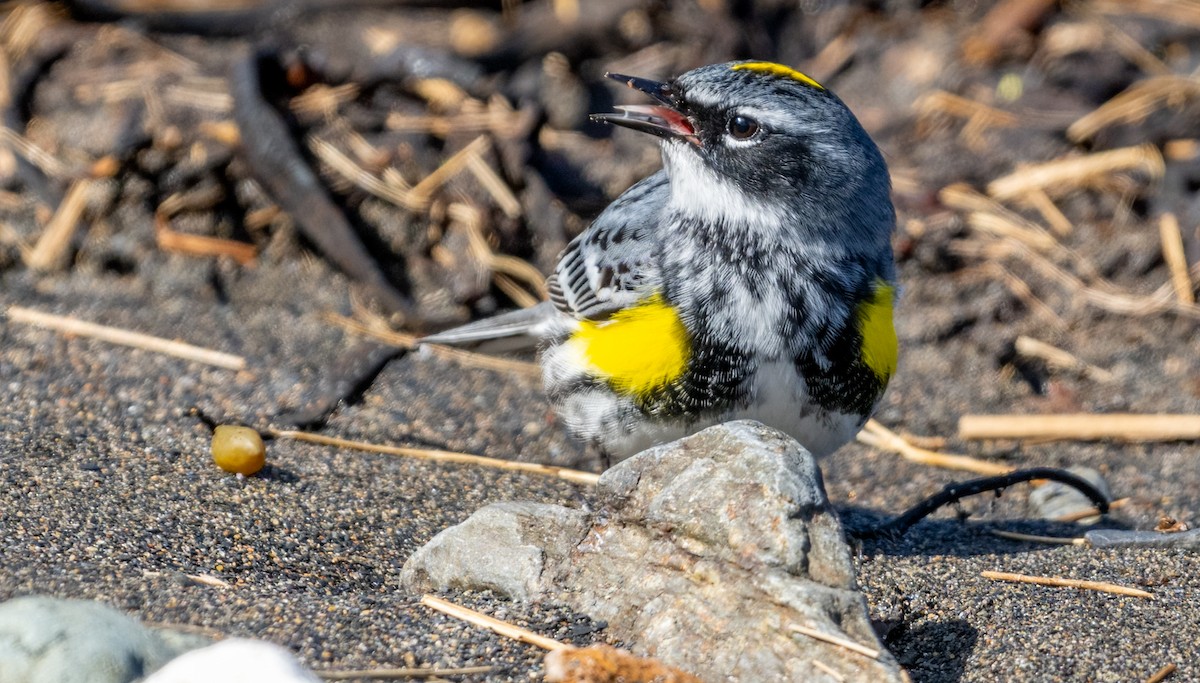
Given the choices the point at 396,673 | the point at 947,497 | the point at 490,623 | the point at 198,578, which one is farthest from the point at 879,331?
the point at 198,578

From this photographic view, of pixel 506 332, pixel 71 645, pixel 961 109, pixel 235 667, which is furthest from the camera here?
pixel 961 109

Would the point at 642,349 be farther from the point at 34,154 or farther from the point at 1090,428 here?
the point at 34,154

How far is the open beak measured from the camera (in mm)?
4340

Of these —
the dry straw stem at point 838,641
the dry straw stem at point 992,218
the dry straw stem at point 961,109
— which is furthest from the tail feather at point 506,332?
the dry straw stem at point 961,109

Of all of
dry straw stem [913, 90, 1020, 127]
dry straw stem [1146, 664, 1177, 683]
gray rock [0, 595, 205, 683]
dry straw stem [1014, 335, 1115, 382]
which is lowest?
dry straw stem [1014, 335, 1115, 382]

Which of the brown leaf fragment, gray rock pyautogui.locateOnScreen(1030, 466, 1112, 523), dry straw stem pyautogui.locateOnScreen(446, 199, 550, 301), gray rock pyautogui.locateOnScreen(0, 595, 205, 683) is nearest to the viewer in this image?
gray rock pyautogui.locateOnScreen(0, 595, 205, 683)

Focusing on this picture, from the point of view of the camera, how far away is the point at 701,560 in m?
3.22

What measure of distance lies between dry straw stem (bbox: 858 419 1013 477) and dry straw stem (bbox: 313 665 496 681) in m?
2.72

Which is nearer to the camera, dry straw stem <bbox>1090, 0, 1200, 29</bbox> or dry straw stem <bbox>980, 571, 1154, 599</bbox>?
dry straw stem <bbox>980, 571, 1154, 599</bbox>

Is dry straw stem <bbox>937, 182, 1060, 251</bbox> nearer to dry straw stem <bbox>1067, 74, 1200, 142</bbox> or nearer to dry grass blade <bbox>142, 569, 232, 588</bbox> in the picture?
dry straw stem <bbox>1067, 74, 1200, 142</bbox>

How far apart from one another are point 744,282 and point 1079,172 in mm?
3730

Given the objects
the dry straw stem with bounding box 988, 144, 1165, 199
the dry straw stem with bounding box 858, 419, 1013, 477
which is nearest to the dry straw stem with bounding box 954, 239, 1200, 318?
the dry straw stem with bounding box 988, 144, 1165, 199

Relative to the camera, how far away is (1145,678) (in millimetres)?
3225

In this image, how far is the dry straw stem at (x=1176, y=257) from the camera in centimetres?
659
